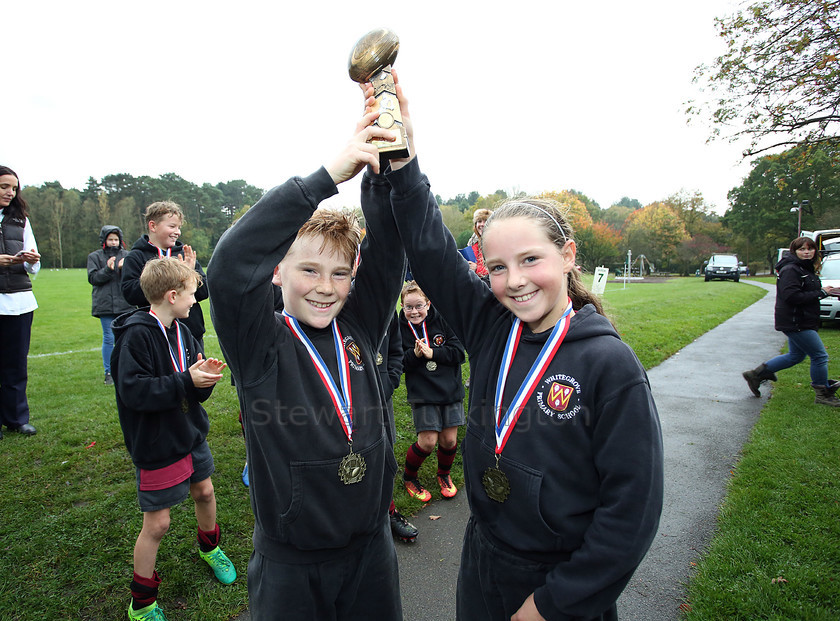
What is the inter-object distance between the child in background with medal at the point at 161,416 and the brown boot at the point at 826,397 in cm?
770

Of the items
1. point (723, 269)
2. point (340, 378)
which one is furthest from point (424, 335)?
point (723, 269)

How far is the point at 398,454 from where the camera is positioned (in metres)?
4.91

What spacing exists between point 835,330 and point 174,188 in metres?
89.5

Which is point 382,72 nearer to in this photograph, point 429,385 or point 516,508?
point 516,508

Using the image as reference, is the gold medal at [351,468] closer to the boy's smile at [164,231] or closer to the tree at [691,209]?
the boy's smile at [164,231]

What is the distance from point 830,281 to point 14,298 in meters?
18.7

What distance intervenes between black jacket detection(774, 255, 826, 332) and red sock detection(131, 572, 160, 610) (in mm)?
7979

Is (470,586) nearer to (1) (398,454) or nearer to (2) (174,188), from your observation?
(1) (398,454)

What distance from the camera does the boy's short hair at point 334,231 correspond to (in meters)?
1.82

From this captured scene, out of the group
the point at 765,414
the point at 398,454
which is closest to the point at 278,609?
the point at 398,454

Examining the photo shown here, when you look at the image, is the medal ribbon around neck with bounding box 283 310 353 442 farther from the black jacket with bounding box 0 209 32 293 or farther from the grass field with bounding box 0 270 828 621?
the black jacket with bounding box 0 209 32 293

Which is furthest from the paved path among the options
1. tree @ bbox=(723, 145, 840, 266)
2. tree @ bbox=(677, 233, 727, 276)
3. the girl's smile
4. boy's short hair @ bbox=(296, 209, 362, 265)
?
tree @ bbox=(677, 233, 727, 276)

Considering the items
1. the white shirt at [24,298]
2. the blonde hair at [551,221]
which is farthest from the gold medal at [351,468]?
the white shirt at [24,298]

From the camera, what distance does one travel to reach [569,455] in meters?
1.52
